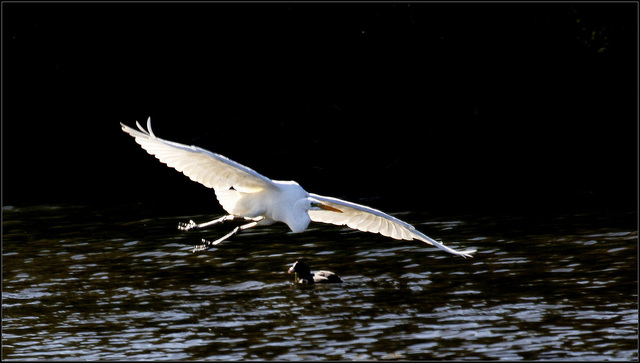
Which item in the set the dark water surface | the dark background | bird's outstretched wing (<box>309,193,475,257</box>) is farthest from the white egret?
the dark background

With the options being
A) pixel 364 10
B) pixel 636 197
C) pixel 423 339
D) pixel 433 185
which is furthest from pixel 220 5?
pixel 423 339

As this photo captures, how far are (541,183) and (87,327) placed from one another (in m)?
12.9

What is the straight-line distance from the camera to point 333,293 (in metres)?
13.8

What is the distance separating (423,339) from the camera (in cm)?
1123

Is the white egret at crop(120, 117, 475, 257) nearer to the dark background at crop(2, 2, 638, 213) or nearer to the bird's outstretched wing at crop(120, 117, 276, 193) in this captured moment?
the bird's outstretched wing at crop(120, 117, 276, 193)

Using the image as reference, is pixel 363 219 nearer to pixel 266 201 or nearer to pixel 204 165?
pixel 266 201

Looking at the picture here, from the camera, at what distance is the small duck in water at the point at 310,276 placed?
14.2 m

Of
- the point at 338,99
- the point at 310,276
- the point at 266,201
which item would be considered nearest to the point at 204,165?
the point at 266,201

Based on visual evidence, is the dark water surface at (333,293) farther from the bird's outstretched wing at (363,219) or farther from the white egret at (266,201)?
the white egret at (266,201)

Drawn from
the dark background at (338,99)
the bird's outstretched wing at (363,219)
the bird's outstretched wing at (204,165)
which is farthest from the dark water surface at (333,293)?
the dark background at (338,99)

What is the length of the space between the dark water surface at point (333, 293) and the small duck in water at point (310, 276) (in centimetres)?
19

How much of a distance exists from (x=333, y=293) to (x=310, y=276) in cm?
65

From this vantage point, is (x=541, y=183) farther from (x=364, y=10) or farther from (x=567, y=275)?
(x=567, y=275)

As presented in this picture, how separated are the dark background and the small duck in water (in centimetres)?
637
